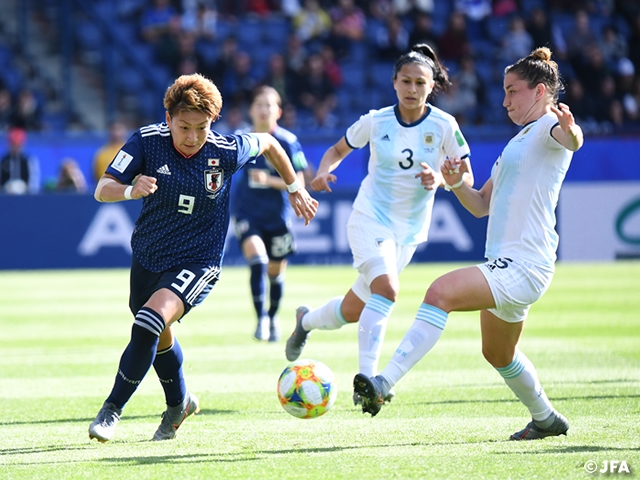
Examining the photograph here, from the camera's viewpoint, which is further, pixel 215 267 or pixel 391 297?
pixel 391 297

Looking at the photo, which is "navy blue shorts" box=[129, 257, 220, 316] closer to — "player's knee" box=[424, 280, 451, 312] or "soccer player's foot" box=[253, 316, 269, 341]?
"player's knee" box=[424, 280, 451, 312]

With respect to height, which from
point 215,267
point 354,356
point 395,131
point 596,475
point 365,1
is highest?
point 365,1

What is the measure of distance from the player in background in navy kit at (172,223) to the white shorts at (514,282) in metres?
1.61

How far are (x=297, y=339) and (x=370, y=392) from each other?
125 inches

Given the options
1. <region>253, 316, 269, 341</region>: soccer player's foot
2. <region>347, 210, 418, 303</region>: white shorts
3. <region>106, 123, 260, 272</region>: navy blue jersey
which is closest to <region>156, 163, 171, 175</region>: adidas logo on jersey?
<region>106, 123, 260, 272</region>: navy blue jersey

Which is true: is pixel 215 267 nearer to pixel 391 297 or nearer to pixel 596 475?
pixel 391 297

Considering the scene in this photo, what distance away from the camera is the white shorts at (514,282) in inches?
214

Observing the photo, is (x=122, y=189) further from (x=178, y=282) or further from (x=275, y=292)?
(x=275, y=292)

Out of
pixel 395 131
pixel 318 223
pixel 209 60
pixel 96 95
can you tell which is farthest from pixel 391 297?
pixel 96 95

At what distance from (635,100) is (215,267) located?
755 inches

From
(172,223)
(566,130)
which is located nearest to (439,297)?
(566,130)

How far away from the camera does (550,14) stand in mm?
25625

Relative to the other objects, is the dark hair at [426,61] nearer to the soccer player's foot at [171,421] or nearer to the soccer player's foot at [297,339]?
the soccer player's foot at [297,339]

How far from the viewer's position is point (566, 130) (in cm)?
531
